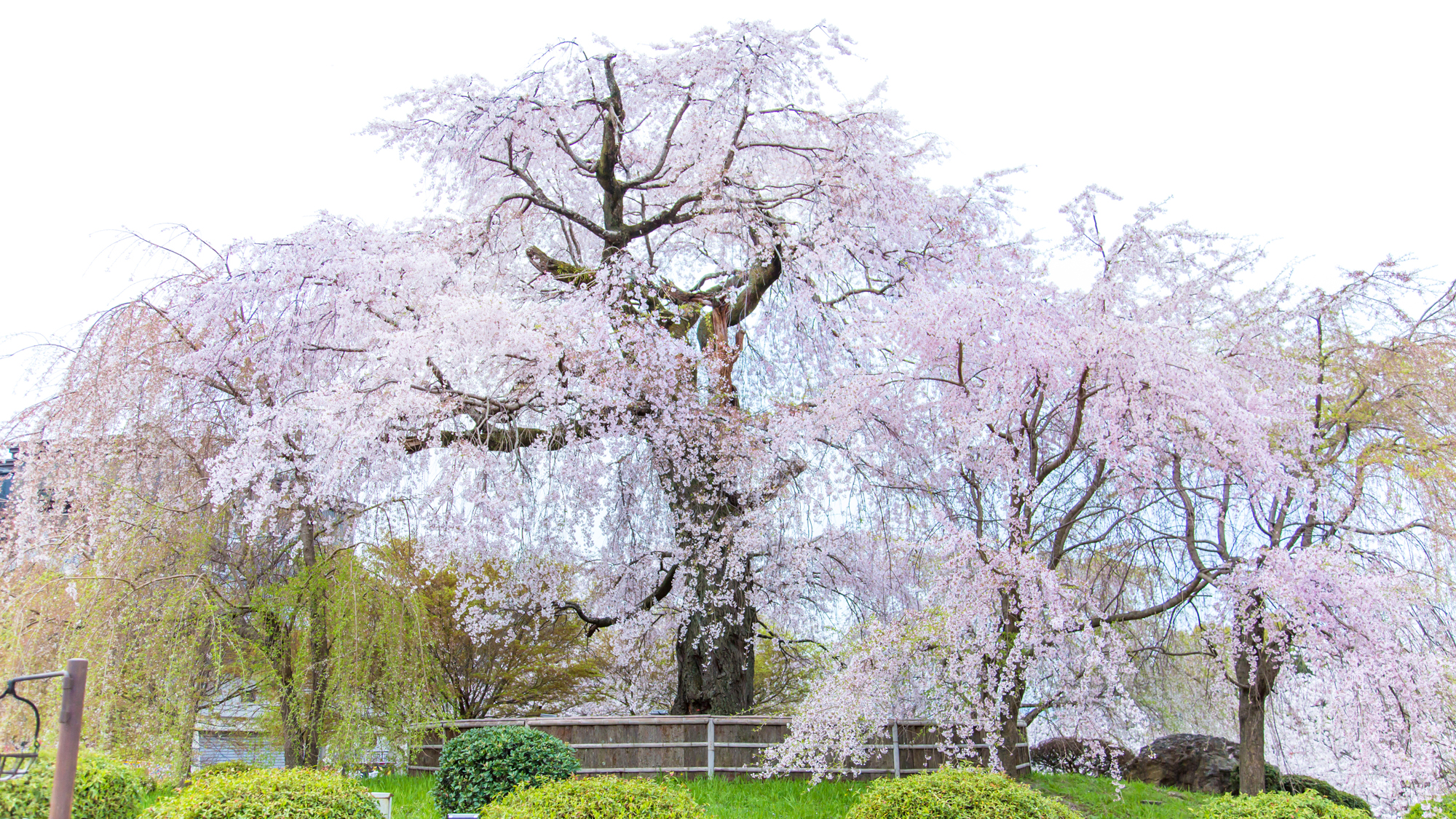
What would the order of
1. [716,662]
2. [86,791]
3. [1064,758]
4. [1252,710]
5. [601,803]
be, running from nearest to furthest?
1. [601,803]
2. [86,791]
3. [1252,710]
4. [716,662]
5. [1064,758]

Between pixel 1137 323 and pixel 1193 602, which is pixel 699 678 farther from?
pixel 1137 323

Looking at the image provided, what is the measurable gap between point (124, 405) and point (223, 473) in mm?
1159

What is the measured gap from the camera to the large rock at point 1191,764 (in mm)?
11070

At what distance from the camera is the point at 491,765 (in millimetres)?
7930

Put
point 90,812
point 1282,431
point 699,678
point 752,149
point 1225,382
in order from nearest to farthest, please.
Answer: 1. point 90,812
2. point 1225,382
3. point 1282,431
4. point 699,678
5. point 752,149

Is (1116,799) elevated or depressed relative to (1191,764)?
elevated

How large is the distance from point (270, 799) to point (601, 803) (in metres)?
1.98

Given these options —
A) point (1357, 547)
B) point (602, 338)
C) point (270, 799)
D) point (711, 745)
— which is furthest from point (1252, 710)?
point (270, 799)

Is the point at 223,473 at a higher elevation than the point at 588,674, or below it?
higher

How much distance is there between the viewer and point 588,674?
551 inches

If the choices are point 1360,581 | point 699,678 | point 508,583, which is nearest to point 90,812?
point 508,583

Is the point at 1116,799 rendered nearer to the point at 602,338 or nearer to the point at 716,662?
the point at 716,662

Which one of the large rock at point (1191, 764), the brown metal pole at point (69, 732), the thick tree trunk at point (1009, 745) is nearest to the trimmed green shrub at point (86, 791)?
the brown metal pole at point (69, 732)

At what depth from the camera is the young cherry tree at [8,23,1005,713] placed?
9320mm
